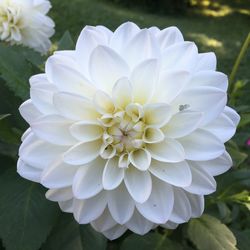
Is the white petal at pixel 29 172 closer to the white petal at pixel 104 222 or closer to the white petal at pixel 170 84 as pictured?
the white petal at pixel 104 222

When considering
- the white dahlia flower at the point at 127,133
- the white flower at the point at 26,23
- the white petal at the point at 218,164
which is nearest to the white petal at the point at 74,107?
the white dahlia flower at the point at 127,133

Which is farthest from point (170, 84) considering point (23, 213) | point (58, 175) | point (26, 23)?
point (26, 23)

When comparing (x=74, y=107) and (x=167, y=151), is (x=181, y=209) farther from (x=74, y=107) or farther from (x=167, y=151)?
(x=74, y=107)

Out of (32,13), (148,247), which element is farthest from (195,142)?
(32,13)

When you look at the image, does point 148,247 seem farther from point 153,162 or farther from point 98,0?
point 98,0

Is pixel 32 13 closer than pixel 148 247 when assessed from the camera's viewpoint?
No

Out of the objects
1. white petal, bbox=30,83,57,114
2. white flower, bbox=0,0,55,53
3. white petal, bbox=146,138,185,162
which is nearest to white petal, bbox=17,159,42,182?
white petal, bbox=30,83,57,114
